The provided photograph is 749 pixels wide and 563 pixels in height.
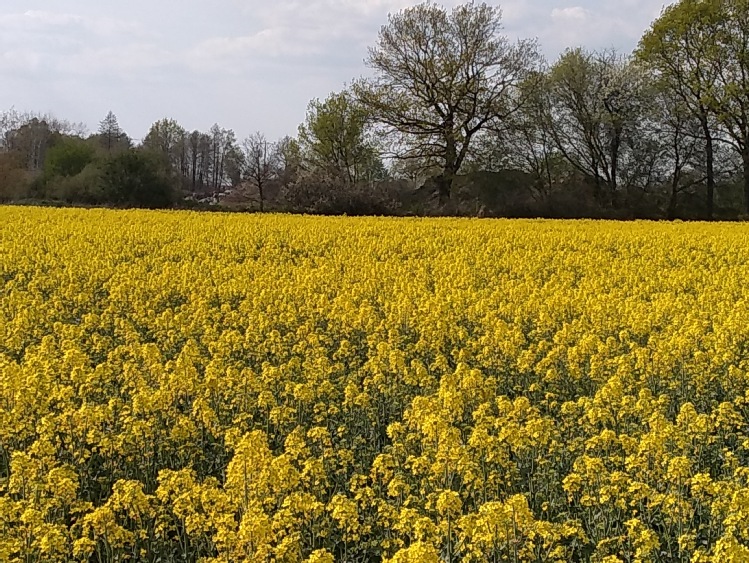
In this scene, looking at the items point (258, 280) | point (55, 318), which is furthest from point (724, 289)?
point (55, 318)

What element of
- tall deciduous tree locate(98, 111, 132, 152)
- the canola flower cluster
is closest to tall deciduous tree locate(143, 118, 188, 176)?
tall deciduous tree locate(98, 111, 132, 152)

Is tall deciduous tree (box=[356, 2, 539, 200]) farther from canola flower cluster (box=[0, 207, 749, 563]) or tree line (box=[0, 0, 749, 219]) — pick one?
canola flower cluster (box=[0, 207, 749, 563])

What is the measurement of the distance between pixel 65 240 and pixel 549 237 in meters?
11.6

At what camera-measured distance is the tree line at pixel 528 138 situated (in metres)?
40.6

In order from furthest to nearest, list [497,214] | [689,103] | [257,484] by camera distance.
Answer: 1. [689,103]
2. [497,214]
3. [257,484]

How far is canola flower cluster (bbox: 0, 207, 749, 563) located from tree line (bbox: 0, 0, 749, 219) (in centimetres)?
2793

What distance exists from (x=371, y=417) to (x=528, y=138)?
132 feet

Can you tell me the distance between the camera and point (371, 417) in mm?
6508

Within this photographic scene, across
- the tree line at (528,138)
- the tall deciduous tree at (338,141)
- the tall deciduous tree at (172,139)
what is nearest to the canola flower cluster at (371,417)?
the tree line at (528,138)

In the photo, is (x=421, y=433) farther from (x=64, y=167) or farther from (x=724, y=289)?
(x=64, y=167)

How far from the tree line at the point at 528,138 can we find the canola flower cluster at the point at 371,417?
2793 cm

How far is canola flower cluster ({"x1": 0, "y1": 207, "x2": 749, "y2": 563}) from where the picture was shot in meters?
4.34

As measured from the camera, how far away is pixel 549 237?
2084 cm

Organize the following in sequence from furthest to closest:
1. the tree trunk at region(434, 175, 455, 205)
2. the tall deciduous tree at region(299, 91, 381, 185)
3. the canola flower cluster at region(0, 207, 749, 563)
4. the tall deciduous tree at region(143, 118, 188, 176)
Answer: the tall deciduous tree at region(143, 118, 188, 176) → the tall deciduous tree at region(299, 91, 381, 185) → the tree trunk at region(434, 175, 455, 205) → the canola flower cluster at region(0, 207, 749, 563)
